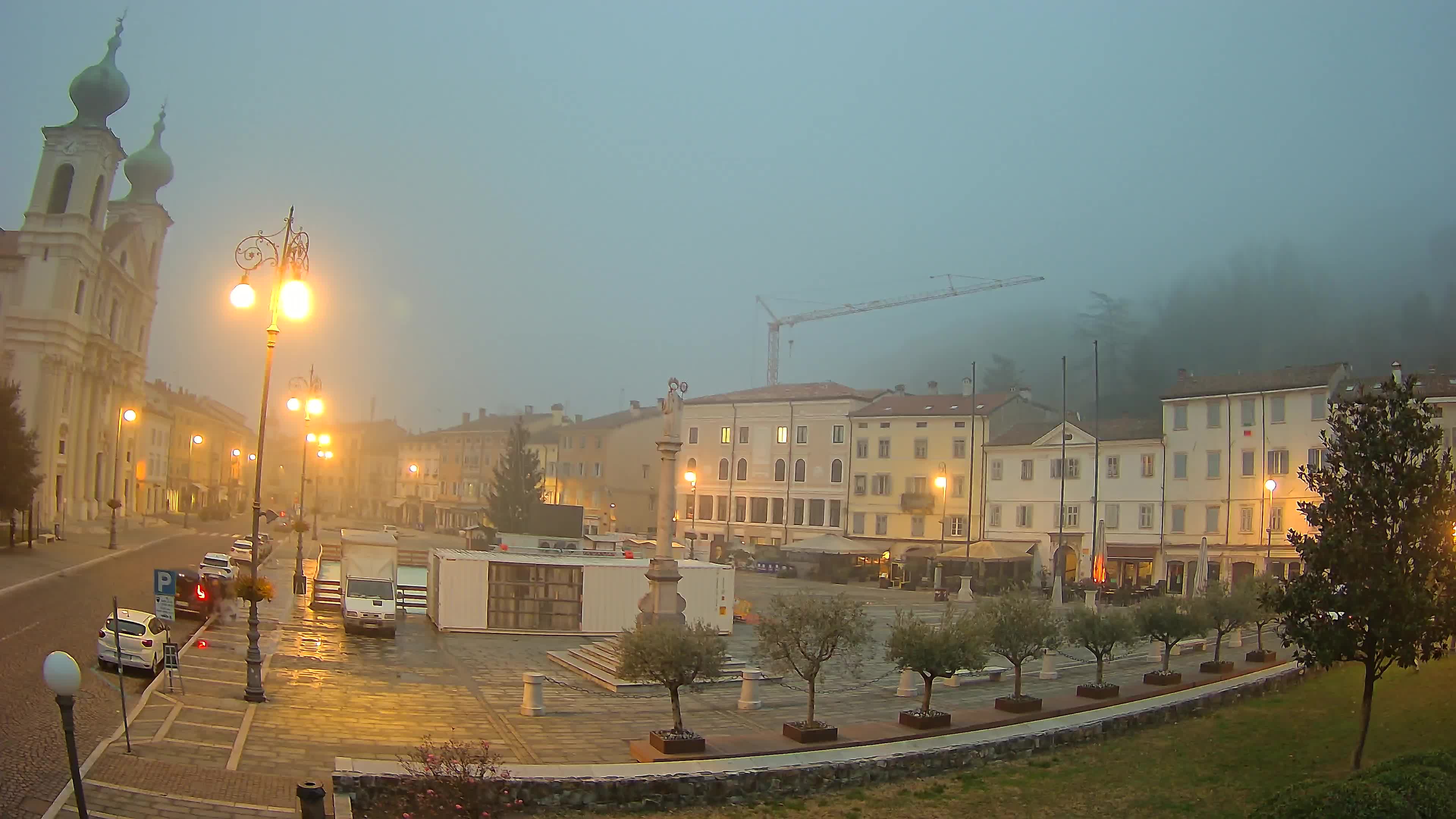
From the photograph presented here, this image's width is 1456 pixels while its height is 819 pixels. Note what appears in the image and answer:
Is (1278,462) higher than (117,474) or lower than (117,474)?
higher

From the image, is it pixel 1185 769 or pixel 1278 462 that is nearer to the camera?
pixel 1185 769

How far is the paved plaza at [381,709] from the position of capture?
44.4ft

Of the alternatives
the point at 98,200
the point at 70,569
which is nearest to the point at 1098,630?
the point at 70,569

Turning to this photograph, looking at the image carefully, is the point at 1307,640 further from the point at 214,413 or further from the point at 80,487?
the point at 214,413

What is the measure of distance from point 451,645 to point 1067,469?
4077 centimetres

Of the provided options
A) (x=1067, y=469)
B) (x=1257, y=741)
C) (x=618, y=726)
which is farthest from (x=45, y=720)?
(x=1067, y=469)

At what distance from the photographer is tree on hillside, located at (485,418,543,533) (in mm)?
66812

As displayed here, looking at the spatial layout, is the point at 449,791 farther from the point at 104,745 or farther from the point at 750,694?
the point at 750,694

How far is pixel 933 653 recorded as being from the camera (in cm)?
1903

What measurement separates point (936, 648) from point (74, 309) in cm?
6158

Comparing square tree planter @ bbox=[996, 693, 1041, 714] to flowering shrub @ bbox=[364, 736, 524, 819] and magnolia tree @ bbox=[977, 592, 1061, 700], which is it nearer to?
magnolia tree @ bbox=[977, 592, 1061, 700]

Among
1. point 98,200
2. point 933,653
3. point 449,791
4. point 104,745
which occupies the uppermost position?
point 98,200

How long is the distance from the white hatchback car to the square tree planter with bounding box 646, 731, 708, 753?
10.9m

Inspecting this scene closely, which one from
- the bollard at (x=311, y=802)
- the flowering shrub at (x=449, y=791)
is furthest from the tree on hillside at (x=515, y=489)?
the bollard at (x=311, y=802)
